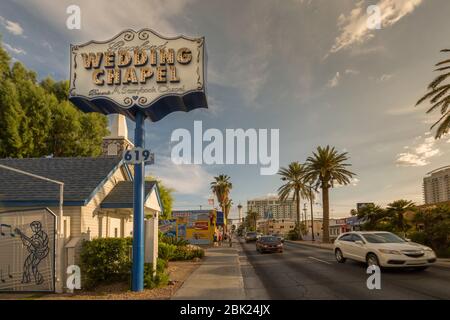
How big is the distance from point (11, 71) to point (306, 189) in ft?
139

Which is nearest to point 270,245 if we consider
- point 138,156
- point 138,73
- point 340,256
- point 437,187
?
point 340,256

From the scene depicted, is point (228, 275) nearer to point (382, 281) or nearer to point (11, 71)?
point (382, 281)

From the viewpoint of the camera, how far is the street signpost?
35.9ft

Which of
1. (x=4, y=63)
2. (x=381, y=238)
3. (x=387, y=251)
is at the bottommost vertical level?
(x=387, y=251)

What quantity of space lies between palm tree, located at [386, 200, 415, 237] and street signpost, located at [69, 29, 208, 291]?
23864mm

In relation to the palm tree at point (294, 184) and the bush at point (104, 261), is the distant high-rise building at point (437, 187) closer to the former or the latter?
the palm tree at point (294, 184)

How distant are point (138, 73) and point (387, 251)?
10857 mm

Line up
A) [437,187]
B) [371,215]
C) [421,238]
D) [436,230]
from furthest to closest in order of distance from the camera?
1. [437,187]
2. [371,215]
3. [421,238]
4. [436,230]

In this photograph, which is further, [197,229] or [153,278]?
[197,229]

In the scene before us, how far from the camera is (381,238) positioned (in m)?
13.5

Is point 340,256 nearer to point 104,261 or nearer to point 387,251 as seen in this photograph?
point 387,251

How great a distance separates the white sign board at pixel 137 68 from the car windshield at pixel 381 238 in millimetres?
9243

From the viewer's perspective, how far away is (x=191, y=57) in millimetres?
11133

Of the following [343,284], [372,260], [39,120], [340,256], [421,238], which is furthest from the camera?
[39,120]
